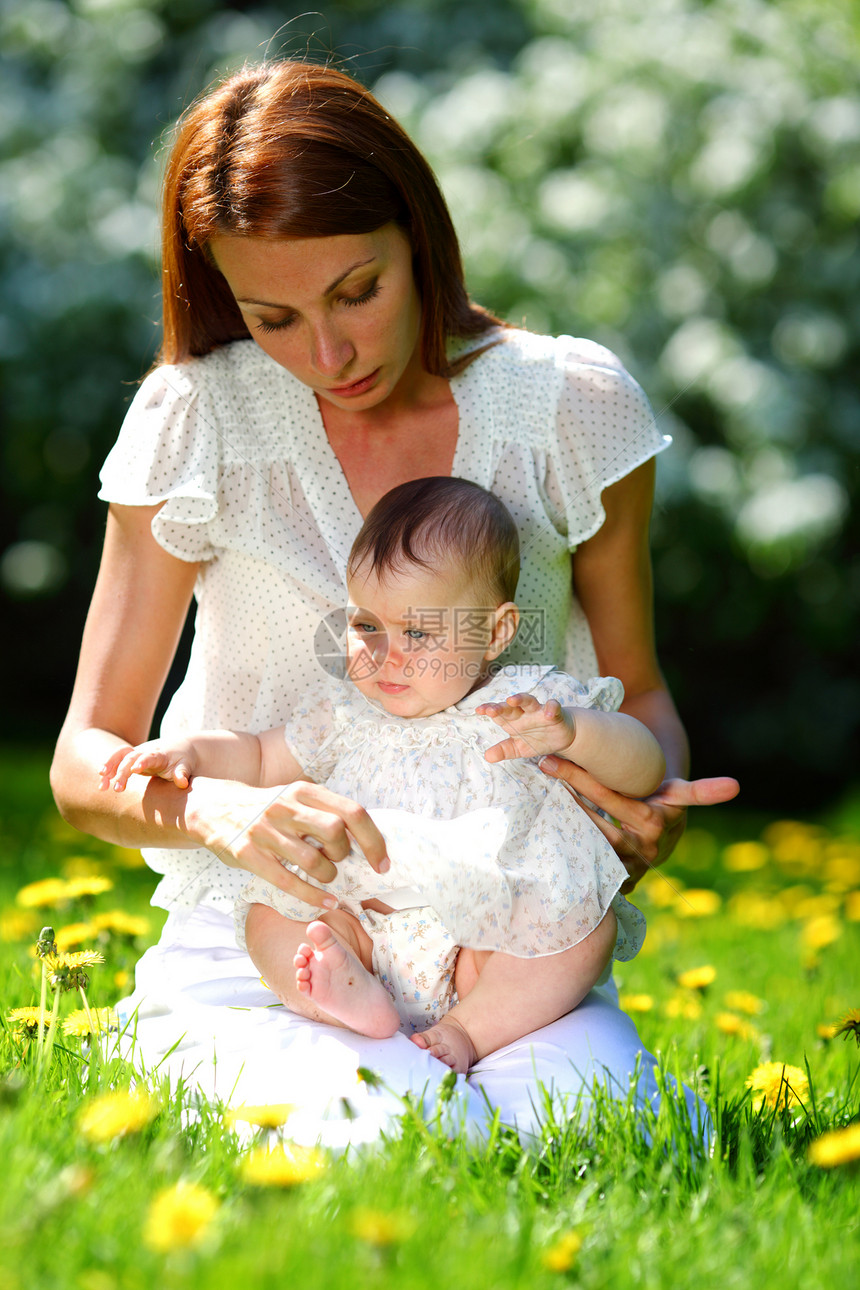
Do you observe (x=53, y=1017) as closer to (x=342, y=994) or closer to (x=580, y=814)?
(x=342, y=994)

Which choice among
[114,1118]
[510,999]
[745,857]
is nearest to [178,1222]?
[114,1118]

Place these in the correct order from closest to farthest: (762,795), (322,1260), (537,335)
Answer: (322,1260) → (537,335) → (762,795)

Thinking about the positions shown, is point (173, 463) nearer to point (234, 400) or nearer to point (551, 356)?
point (234, 400)

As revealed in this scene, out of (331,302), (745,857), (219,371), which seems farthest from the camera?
(745,857)

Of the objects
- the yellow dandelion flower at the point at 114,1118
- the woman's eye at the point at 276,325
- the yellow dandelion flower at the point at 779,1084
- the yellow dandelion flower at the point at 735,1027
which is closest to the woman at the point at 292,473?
the woman's eye at the point at 276,325

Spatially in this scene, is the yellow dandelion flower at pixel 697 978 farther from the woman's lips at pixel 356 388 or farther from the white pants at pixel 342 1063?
the woman's lips at pixel 356 388

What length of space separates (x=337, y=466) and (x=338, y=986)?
0.94 m

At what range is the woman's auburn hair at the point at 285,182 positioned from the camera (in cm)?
186

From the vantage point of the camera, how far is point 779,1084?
1.73 m

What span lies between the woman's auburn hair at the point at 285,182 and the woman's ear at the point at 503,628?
592 millimetres

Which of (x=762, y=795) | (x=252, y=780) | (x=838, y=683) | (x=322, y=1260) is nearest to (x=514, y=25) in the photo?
(x=838, y=683)

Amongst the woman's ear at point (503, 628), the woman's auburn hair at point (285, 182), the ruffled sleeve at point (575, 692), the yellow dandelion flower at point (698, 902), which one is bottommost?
the yellow dandelion flower at point (698, 902)

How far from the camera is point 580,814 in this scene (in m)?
1.77

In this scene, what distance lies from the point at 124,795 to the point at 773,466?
4.05 m
